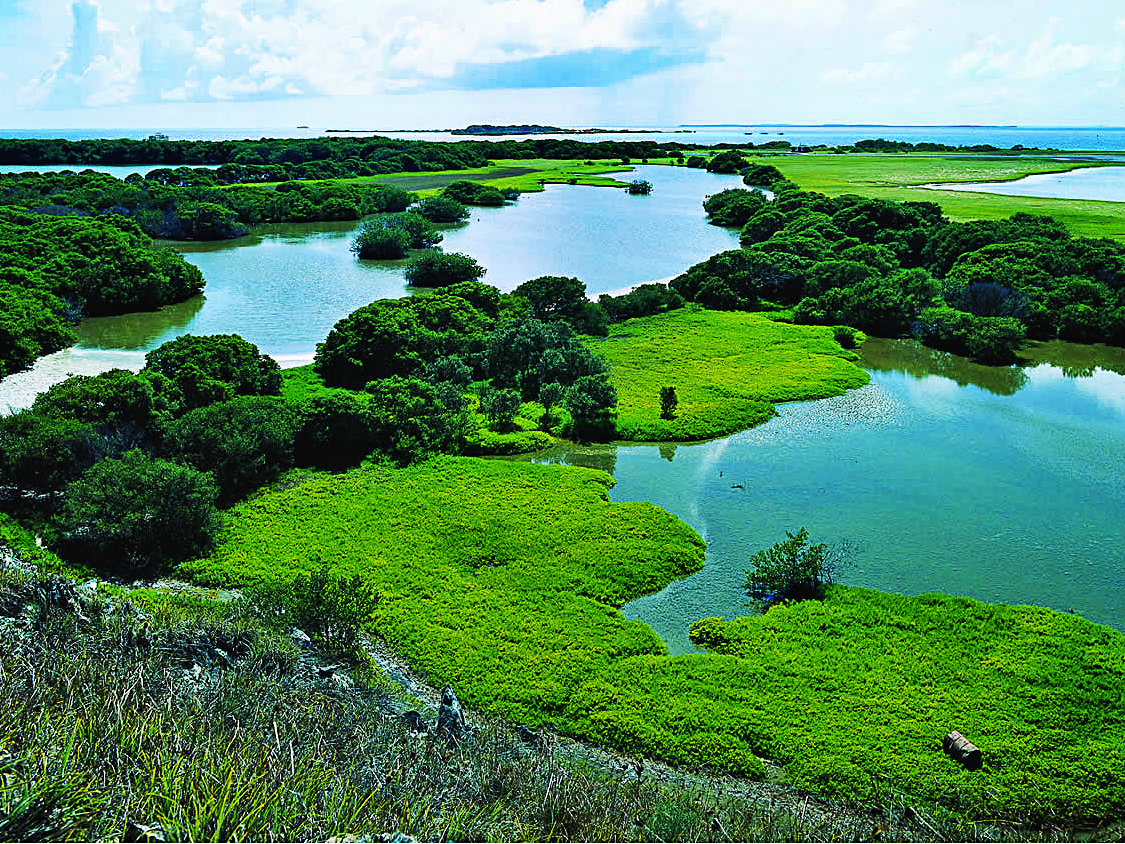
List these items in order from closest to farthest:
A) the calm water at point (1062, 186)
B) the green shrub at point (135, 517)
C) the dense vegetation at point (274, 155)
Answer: the green shrub at point (135, 517) → the calm water at point (1062, 186) → the dense vegetation at point (274, 155)

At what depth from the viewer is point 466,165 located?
108438 millimetres

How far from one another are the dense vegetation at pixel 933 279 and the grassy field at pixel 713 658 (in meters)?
22.7

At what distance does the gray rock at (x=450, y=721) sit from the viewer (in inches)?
414

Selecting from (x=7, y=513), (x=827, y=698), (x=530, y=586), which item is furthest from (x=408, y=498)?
(x=827, y=698)

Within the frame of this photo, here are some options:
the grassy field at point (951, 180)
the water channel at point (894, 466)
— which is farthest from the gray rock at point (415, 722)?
the grassy field at point (951, 180)

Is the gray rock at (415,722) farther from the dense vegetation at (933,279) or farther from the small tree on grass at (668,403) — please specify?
the dense vegetation at (933,279)

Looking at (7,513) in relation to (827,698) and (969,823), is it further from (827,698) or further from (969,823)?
(969,823)

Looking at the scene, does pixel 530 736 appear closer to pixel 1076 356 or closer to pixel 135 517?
pixel 135 517

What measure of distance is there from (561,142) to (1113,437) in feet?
410

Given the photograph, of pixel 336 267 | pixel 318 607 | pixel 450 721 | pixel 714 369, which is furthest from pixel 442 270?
pixel 450 721

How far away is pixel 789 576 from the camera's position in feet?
51.2

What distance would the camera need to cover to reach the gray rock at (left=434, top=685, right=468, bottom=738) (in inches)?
414

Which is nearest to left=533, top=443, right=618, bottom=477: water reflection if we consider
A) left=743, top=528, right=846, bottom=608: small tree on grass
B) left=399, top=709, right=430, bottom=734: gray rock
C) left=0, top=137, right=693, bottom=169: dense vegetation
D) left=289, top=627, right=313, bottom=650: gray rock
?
left=743, top=528, right=846, bottom=608: small tree on grass

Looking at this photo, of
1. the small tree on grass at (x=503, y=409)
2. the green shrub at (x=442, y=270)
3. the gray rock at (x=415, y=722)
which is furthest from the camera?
the green shrub at (x=442, y=270)
